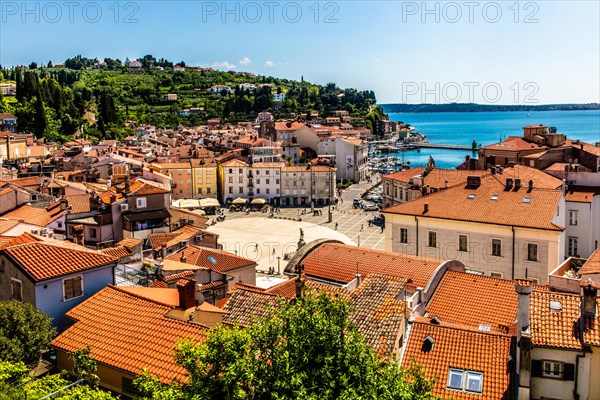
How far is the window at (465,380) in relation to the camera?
11341 mm

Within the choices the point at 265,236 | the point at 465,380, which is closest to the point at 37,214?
the point at 265,236

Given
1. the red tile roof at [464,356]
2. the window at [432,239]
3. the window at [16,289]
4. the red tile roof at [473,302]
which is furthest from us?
the window at [432,239]

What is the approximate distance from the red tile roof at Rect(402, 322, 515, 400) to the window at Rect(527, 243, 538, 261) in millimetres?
13072

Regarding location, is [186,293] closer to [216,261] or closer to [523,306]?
[523,306]

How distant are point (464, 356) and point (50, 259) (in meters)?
9.77

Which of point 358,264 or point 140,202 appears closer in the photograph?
point 358,264

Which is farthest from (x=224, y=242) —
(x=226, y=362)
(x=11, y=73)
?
(x=11, y=73)

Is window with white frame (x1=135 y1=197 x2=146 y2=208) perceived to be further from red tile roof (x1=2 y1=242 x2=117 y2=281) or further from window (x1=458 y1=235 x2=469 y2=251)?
red tile roof (x1=2 y1=242 x2=117 y2=281)

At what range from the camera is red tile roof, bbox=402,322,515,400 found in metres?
11.3

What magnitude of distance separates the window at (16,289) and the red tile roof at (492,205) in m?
17.6

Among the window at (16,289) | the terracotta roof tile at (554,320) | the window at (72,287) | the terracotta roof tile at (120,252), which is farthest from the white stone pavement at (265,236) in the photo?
the terracotta roof tile at (554,320)

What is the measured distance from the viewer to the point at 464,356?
12.0 metres

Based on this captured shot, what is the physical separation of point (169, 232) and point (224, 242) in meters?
12.3

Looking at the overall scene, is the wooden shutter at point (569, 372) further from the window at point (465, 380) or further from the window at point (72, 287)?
the window at point (72, 287)
